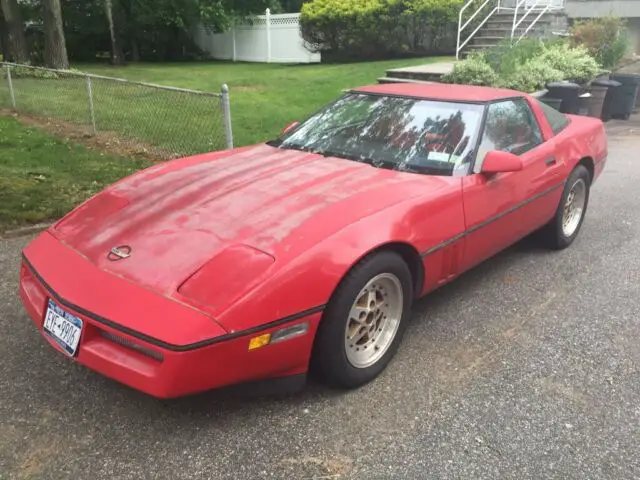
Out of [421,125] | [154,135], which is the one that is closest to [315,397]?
[421,125]

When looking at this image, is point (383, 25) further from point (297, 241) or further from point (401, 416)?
point (401, 416)

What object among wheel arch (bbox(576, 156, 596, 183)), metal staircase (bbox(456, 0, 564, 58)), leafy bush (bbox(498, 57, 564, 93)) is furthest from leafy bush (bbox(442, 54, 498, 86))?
wheel arch (bbox(576, 156, 596, 183))

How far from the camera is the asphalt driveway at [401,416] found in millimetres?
2324

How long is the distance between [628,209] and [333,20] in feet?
47.3

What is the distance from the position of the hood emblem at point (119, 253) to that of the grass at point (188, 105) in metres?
4.53

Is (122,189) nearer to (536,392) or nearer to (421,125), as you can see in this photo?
(421,125)

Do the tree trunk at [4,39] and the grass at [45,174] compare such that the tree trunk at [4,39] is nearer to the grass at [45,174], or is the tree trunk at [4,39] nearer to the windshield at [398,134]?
the grass at [45,174]

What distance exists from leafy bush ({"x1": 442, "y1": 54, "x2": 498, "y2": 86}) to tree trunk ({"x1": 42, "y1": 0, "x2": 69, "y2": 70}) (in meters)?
10.2

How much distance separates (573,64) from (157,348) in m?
11.0

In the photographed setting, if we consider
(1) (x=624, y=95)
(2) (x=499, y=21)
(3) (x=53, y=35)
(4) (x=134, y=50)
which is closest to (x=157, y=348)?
(1) (x=624, y=95)

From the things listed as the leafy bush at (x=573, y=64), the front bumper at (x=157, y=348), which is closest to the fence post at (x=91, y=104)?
the front bumper at (x=157, y=348)

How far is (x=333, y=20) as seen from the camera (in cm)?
1834

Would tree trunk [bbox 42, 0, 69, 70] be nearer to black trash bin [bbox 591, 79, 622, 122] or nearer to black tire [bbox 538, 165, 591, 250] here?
black trash bin [bbox 591, 79, 622, 122]

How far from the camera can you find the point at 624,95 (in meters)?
11.6
